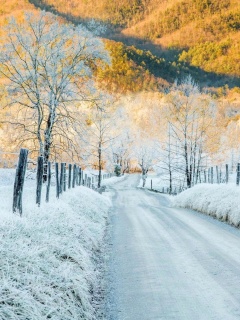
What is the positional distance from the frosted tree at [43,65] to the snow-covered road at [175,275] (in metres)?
11.4

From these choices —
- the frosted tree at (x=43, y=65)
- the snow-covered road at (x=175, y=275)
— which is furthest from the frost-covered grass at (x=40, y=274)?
the frosted tree at (x=43, y=65)

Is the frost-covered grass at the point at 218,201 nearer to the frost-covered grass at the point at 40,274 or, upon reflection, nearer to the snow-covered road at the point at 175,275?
the snow-covered road at the point at 175,275

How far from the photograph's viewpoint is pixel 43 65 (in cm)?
1967

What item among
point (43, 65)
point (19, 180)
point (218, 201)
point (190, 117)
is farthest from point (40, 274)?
point (190, 117)

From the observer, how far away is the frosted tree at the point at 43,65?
19266mm

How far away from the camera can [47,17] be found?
2014 cm

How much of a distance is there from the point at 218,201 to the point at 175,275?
1013 centimetres

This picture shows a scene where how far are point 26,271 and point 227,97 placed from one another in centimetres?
17286

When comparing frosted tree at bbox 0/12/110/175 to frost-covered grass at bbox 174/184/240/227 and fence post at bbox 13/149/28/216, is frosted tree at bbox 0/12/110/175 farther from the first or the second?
fence post at bbox 13/149/28/216

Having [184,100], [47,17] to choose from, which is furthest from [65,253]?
[184,100]

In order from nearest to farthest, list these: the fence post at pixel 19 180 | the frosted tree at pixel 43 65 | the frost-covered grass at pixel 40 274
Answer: the frost-covered grass at pixel 40 274 < the fence post at pixel 19 180 < the frosted tree at pixel 43 65

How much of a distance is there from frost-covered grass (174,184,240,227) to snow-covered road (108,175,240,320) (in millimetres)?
2613

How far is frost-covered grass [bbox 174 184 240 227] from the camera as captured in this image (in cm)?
1310

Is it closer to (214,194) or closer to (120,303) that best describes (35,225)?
(120,303)
